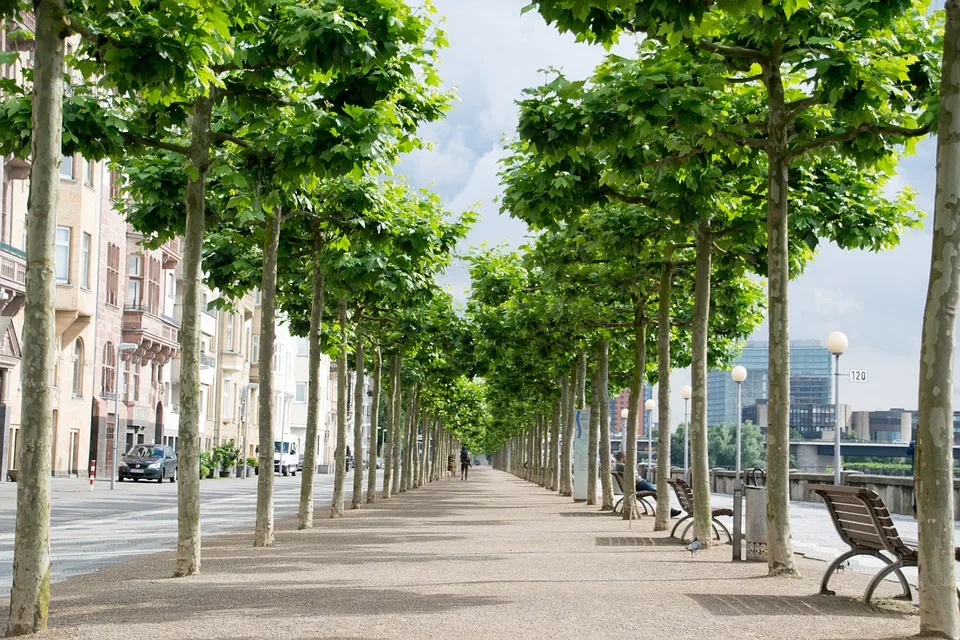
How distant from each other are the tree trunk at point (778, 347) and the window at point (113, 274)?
4703cm

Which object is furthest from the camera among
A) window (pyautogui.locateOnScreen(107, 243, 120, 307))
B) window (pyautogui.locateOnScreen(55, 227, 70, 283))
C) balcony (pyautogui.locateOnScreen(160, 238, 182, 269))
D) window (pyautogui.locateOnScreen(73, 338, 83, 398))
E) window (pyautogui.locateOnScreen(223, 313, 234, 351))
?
window (pyautogui.locateOnScreen(223, 313, 234, 351))

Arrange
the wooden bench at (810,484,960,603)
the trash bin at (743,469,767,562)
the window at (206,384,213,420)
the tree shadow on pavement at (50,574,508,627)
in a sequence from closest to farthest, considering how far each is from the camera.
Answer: the tree shadow on pavement at (50,574,508,627), the wooden bench at (810,484,960,603), the trash bin at (743,469,767,562), the window at (206,384,213,420)

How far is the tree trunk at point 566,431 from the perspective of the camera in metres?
42.3

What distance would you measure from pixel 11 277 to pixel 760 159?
33.6m

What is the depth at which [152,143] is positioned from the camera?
13.8 metres

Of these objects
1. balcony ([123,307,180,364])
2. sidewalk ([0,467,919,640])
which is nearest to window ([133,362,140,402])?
balcony ([123,307,180,364])

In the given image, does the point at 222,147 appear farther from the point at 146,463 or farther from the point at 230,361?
the point at 230,361

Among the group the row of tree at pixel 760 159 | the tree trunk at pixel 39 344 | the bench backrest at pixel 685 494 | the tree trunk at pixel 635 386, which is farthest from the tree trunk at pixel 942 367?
the tree trunk at pixel 635 386

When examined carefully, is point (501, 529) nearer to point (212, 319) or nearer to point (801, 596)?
point (801, 596)

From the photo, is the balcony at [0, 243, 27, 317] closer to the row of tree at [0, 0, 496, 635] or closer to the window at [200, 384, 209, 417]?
the row of tree at [0, 0, 496, 635]

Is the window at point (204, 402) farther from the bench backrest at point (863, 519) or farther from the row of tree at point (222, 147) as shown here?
the bench backrest at point (863, 519)

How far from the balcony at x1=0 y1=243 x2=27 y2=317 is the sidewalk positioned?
26786 mm

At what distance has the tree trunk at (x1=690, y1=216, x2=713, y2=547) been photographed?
18.9m

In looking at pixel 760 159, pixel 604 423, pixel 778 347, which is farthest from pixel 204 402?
pixel 778 347
